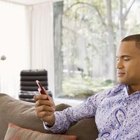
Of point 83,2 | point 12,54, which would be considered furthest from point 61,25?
point 12,54

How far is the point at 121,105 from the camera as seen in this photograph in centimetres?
149

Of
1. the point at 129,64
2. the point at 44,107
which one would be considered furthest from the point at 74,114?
the point at 129,64

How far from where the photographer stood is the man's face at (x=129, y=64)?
1.48m

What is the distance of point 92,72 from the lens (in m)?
3.96

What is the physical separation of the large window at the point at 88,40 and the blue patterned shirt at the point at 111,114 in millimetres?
2076

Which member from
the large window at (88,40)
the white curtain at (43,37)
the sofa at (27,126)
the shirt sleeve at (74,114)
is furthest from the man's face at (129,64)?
the white curtain at (43,37)

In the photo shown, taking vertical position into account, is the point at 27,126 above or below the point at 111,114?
below

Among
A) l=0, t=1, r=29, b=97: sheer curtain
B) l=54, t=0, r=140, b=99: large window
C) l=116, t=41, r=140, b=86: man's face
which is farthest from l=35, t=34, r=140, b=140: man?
l=0, t=1, r=29, b=97: sheer curtain

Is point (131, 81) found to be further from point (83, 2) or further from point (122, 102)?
point (83, 2)

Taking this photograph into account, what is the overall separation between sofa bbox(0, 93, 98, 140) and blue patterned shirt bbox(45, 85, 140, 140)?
5cm

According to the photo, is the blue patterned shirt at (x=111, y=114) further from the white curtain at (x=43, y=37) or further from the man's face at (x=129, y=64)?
the white curtain at (x=43, y=37)

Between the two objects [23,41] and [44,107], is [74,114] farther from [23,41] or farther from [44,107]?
[23,41]

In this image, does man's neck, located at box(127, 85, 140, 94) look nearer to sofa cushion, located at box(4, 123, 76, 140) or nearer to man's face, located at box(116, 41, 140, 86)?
man's face, located at box(116, 41, 140, 86)

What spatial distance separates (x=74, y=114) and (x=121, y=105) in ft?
1.04
